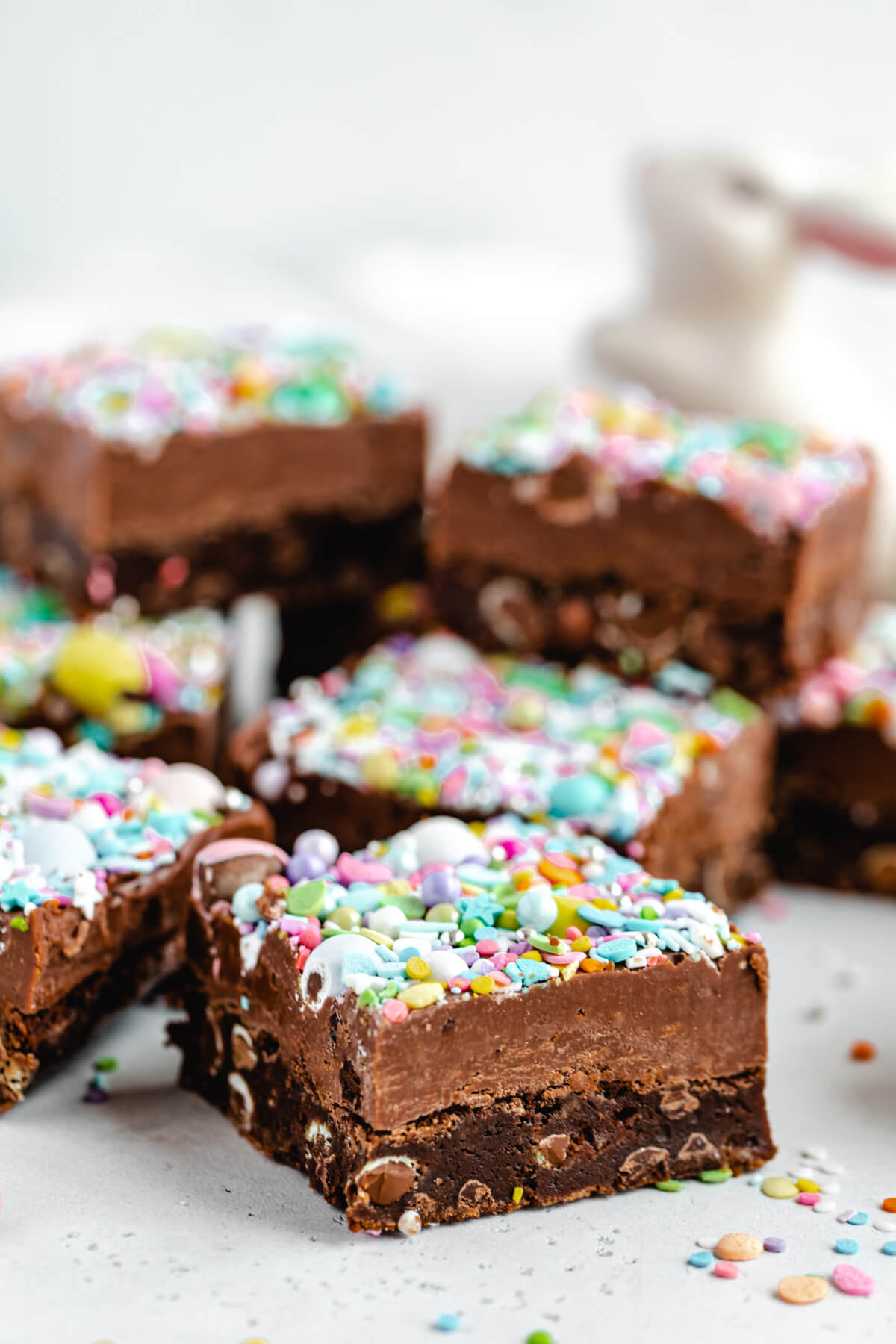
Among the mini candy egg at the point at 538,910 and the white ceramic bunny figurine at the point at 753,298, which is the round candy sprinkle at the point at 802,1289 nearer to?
the mini candy egg at the point at 538,910

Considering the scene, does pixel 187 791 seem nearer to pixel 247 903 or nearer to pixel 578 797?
pixel 247 903

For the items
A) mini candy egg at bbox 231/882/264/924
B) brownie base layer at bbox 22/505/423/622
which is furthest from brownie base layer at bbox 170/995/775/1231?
brownie base layer at bbox 22/505/423/622

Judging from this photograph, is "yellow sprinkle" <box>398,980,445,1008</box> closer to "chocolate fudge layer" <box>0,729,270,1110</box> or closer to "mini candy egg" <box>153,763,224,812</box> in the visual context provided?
"chocolate fudge layer" <box>0,729,270,1110</box>

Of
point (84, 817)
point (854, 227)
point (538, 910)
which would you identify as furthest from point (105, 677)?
point (854, 227)

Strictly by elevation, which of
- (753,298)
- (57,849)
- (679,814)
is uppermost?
(753,298)

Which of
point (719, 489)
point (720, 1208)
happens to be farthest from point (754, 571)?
point (720, 1208)

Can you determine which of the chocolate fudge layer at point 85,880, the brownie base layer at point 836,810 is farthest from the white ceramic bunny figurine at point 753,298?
the chocolate fudge layer at point 85,880
